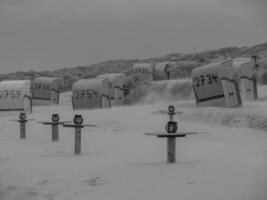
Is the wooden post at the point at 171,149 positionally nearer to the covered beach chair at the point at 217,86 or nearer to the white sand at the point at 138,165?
the white sand at the point at 138,165

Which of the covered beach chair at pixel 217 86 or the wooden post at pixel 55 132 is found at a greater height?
the covered beach chair at pixel 217 86

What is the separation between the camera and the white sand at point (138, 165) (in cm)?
874

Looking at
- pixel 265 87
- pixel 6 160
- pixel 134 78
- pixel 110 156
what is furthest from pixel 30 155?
pixel 134 78

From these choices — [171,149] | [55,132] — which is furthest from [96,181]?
[55,132]

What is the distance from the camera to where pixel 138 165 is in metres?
11.8

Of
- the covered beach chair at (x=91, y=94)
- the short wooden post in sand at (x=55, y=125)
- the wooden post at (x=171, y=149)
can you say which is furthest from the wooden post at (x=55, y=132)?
the covered beach chair at (x=91, y=94)

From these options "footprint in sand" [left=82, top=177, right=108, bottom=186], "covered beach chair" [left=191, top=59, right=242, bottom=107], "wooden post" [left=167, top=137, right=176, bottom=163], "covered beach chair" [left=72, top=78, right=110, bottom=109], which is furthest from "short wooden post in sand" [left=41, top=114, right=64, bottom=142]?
"covered beach chair" [left=72, top=78, right=110, bottom=109]

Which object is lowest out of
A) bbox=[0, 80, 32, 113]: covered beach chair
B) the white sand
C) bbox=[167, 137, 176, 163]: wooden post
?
the white sand

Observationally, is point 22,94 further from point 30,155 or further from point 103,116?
point 30,155

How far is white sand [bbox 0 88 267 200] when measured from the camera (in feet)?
28.7

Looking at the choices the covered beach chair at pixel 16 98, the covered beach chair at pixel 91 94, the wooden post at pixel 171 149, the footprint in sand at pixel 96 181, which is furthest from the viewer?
the covered beach chair at pixel 91 94

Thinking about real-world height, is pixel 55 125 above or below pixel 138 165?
above

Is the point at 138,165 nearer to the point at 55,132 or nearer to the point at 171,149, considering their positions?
the point at 171,149

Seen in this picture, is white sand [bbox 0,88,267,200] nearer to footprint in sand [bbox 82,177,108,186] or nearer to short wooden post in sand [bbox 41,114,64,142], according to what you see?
footprint in sand [bbox 82,177,108,186]
